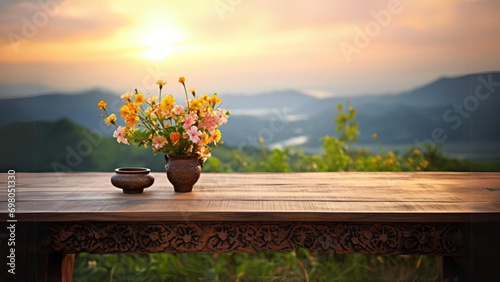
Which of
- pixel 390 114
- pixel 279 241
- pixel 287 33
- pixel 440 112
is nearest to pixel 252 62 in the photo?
pixel 287 33

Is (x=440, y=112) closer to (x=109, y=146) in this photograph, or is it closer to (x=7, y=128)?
(x=109, y=146)

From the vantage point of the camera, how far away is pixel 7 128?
375 centimetres

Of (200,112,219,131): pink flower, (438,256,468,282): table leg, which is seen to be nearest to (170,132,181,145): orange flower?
(200,112,219,131): pink flower

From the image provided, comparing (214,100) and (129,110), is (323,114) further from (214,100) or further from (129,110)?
(129,110)

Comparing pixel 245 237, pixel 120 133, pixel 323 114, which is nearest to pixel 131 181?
pixel 120 133

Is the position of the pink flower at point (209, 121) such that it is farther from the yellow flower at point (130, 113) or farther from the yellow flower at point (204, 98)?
the yellow flower at point (130, 113)

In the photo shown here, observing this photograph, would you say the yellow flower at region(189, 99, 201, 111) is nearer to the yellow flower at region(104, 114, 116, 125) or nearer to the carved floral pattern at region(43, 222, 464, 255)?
the yellow flower at region(104, 114, 116, 125)

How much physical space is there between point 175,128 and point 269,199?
56 centimetres

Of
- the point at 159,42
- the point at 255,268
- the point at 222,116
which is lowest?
the point at 255,268

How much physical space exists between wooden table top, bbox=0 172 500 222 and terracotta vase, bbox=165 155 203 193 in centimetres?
7

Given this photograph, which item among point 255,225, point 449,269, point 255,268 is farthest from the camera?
point 255,268

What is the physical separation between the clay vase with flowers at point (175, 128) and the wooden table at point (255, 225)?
150mm

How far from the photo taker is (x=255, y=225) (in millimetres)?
2146

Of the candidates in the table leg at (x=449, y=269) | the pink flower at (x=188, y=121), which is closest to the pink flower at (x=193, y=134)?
the pink flower at (x=188, y=121)
